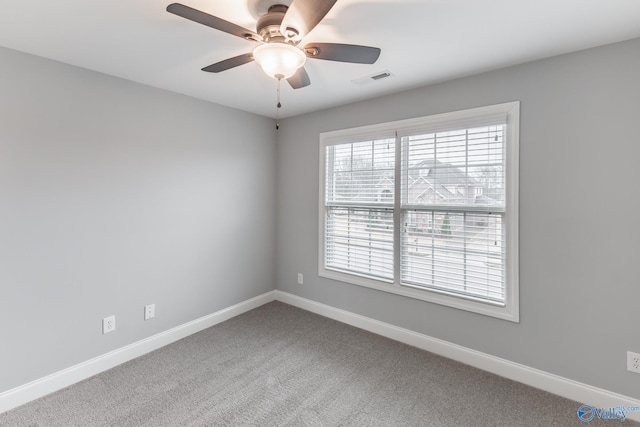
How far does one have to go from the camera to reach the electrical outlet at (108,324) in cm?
245

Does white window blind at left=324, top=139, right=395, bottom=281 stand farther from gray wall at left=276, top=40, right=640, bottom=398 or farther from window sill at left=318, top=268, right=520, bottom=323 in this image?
gray wall at left=276, top=40, right=640, bottom=398

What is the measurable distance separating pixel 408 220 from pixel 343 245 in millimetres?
838

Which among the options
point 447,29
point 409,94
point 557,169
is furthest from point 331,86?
point 557,169

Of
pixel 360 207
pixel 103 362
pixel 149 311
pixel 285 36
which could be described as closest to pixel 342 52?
pixel 285 36

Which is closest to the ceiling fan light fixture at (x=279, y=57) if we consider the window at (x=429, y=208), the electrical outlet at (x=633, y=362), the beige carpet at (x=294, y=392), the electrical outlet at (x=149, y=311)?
the window at (x=429, y=208)

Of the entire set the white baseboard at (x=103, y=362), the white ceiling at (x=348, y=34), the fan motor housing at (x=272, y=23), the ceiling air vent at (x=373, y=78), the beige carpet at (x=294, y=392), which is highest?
the ceiling air vent at (x=373, y=78)

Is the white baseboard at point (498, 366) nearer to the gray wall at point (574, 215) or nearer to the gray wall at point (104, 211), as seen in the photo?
the gray wall at point (574, 215)

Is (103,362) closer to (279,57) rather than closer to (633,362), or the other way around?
(279,57)

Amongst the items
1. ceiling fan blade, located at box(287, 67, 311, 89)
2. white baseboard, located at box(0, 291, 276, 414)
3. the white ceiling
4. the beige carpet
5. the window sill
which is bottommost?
the beige carpet

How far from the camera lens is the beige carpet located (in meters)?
1.92

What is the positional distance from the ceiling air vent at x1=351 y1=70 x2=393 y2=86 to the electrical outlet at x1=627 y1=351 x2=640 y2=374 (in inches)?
101

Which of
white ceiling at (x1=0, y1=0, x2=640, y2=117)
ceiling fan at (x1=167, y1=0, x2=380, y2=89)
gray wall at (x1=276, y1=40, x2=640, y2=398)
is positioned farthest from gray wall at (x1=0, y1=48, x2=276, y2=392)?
gray wall at (x1=276, y1=40, x2=640, y2=398)

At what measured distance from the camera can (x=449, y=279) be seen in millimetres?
2627

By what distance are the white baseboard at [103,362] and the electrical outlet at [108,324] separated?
19cm
